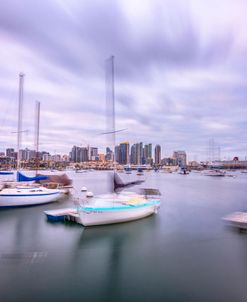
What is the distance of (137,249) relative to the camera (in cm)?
1355

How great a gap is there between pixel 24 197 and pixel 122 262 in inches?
624

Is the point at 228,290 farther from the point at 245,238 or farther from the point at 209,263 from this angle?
the point at 245,238

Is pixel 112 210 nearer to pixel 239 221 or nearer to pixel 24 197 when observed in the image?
pixel 239 221

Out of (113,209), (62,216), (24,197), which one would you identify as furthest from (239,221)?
(24,197)

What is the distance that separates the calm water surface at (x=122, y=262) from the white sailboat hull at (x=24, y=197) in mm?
4829

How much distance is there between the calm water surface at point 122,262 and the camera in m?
8.81

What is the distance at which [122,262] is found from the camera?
11.7 metres

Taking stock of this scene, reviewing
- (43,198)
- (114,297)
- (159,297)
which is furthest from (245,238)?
(43,198)

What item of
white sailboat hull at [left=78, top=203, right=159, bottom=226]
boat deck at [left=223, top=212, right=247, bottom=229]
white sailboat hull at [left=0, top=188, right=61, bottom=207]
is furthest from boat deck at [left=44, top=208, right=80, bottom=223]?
boat deck at [left=223, top=212, right=247, bottom=229]

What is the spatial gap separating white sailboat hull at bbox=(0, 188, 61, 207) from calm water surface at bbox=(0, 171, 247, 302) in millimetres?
4829

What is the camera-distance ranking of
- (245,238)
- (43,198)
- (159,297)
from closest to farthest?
1. (159,297)
2. (245,238)
3. (43,198)

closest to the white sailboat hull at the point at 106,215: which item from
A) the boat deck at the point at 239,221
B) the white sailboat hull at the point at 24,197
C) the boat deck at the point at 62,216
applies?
the boat deck at the point at 62,216

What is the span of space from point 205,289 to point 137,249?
16.6 feet

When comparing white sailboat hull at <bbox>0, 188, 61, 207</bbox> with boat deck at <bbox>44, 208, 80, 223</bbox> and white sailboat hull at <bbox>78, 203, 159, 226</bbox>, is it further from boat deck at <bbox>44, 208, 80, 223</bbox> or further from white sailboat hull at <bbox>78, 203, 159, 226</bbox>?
white sailboat hull at <bbox>78, 203, 159, 226</bbox>
